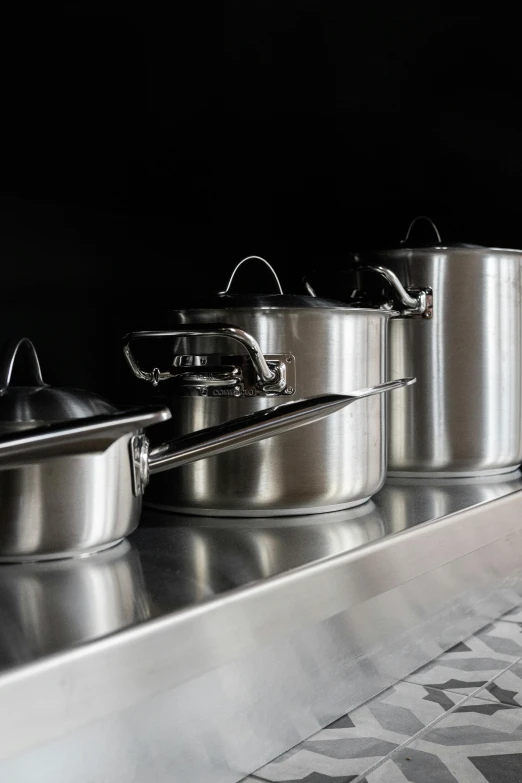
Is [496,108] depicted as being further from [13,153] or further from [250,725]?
[250,725]

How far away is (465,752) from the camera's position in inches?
31.7

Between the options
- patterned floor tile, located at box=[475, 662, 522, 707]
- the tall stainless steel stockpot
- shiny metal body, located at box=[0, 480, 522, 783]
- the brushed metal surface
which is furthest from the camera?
the tall stainless steel stockpot

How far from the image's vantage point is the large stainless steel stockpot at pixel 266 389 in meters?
0.86

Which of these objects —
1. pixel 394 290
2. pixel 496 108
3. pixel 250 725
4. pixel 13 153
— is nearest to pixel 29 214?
pixel 13 153

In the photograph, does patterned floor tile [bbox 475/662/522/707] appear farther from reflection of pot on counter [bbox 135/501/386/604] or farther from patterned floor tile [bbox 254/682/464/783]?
reflection of pot on counter [bbox 135/501/386/604]

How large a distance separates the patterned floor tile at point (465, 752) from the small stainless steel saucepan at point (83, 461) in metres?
0.29

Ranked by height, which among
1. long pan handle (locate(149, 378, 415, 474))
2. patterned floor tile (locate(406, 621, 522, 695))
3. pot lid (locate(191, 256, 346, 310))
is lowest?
patterned floor tile (locate(406, 621, 522, 695))

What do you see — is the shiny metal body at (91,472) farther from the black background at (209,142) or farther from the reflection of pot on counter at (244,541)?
the black background at (209,142)

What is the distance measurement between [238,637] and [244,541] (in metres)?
0.16

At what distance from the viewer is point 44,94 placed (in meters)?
0.96

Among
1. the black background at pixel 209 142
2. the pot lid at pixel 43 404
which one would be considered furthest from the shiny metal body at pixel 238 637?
the black background at pixel 209 142

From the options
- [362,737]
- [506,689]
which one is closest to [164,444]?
[362,737]

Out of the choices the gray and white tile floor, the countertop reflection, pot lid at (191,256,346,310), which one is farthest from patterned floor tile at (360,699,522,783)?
pot lid at (191,256,346,310)

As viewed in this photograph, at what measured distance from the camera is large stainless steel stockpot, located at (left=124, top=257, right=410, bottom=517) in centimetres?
86
